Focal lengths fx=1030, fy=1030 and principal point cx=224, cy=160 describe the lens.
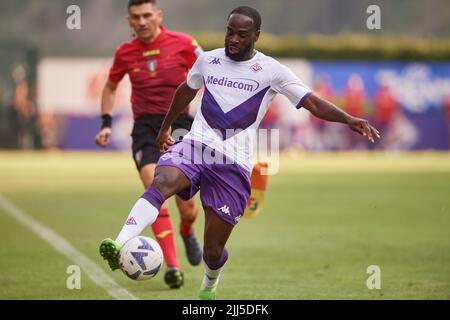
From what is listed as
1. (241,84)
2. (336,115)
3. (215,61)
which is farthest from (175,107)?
(336,115)

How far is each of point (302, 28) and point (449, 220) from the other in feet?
77.7

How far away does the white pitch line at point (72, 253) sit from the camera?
8828mm

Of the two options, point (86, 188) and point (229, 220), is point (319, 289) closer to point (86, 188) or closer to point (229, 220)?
point (229, 220)

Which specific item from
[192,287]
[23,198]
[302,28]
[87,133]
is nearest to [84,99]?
[87,133]

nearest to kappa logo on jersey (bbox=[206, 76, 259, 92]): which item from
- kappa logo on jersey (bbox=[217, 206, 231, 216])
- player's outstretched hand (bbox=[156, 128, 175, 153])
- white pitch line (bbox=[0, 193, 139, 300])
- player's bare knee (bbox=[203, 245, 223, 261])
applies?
player's outstretched hand (bbox=[156, 128, 175, 153])

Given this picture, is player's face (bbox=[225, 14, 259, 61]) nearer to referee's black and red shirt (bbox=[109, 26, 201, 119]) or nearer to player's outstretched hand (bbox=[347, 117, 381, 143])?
player's outstretched hand (bbox=[347, 117, 381, 143])

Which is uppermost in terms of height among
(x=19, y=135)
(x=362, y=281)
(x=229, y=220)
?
(x=229, y=220)

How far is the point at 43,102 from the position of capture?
33.7m

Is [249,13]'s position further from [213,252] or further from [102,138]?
[102,138]

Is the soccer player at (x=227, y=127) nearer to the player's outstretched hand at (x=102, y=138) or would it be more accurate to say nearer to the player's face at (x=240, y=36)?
the player's face at (x=240, y=36)

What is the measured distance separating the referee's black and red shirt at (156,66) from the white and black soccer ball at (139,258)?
2.77 m

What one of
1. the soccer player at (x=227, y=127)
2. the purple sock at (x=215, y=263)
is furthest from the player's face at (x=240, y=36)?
the purple sock at (x=215, y=263)

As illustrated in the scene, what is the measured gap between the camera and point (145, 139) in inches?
381

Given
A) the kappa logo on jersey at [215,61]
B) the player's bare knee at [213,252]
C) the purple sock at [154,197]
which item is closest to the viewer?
the purple sock at [154,197]
